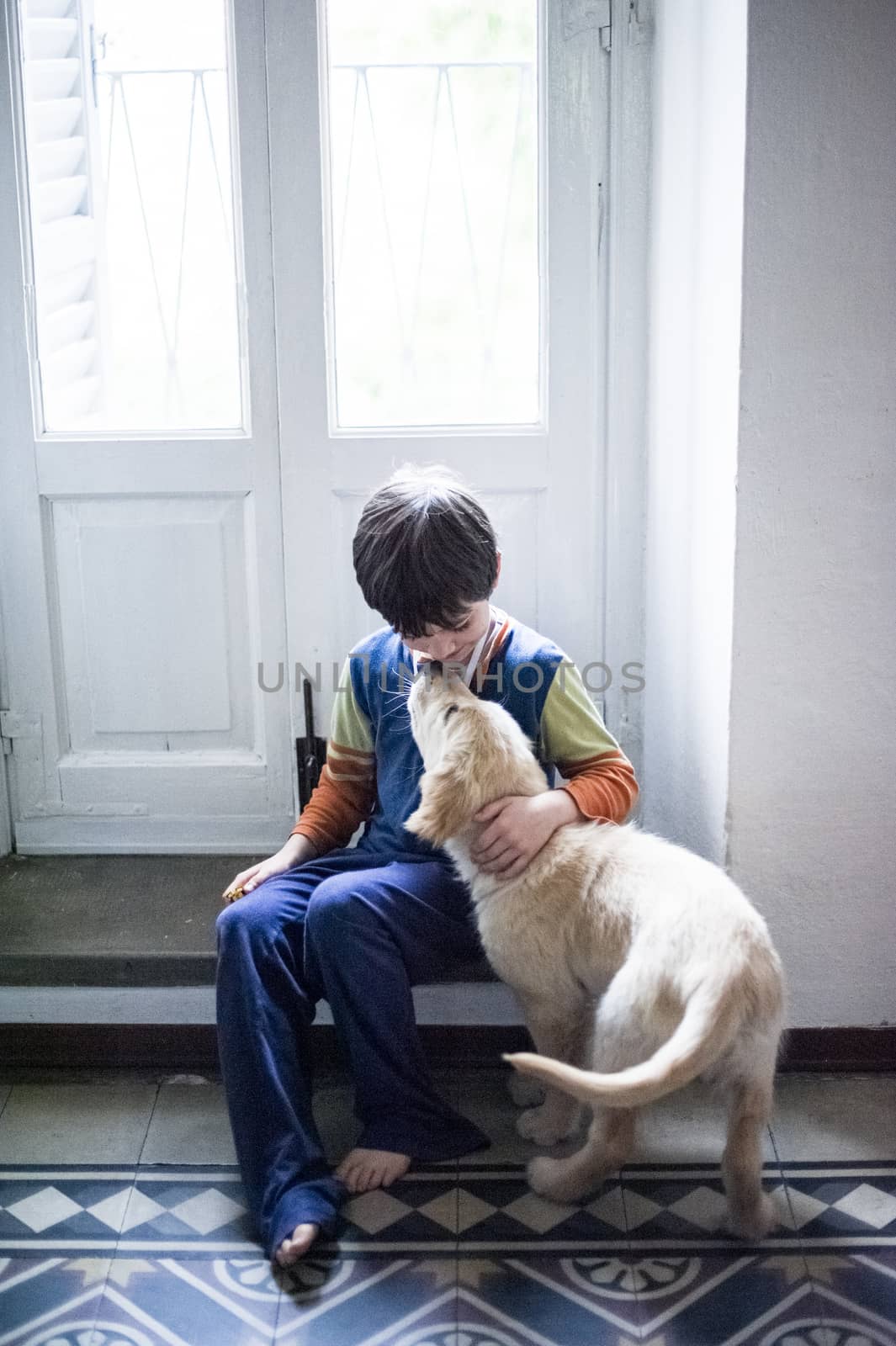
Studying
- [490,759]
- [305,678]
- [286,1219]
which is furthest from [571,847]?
[305,678]

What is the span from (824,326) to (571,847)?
A: 86cm

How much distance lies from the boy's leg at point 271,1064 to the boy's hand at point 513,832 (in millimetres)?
331

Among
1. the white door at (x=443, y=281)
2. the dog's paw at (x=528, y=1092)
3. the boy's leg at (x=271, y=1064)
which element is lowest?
the dog's paw at (x=528, y=1092)

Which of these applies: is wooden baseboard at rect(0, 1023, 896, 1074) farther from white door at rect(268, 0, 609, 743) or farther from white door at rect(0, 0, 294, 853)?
white door at rect(268, 0, 609, 743)

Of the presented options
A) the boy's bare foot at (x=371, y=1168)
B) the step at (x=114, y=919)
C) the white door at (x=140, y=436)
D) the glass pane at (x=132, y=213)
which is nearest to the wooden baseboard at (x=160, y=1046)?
the step at (x=114, y=919)

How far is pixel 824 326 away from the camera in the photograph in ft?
5.98

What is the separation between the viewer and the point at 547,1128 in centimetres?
192

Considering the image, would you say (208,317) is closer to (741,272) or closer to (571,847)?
(741,272)

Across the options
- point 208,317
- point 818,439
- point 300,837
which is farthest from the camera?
point 208,317

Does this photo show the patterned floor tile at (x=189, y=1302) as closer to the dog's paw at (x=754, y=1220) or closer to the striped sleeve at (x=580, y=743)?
the dog's paw at (x=754, y=1220)

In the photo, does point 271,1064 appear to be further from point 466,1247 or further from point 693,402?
point 693,402

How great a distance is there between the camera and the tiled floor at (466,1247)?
1.56 m

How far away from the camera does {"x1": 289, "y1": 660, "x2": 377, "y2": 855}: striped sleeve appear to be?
6.65 feet

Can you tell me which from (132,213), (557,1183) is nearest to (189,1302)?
(557,1183)
